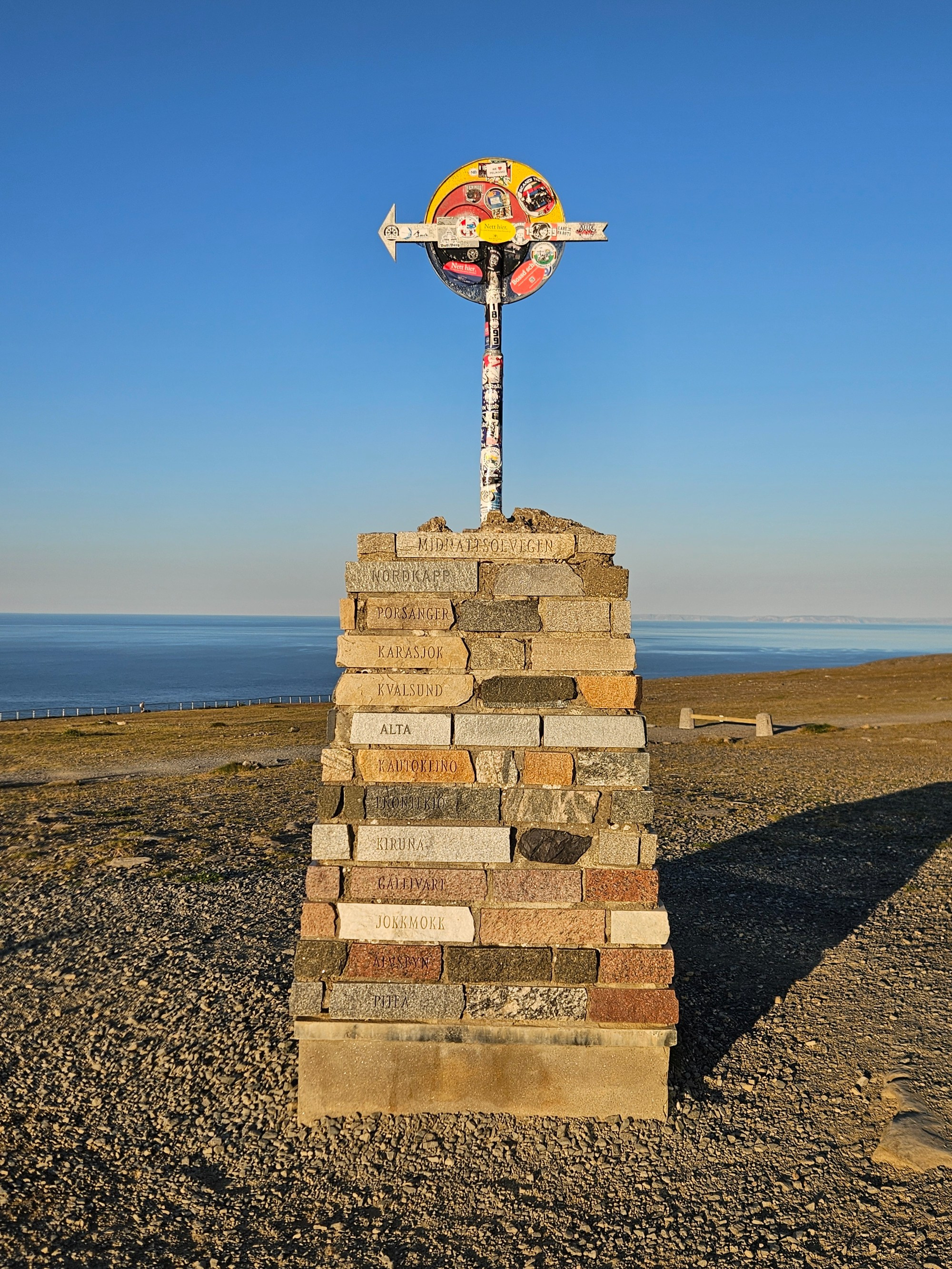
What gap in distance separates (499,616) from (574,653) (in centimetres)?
54

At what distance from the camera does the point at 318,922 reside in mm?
5371

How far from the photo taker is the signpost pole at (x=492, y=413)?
661 cm

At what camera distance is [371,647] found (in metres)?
5.39

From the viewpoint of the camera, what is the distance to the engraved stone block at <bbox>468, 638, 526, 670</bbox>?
17.7 ft

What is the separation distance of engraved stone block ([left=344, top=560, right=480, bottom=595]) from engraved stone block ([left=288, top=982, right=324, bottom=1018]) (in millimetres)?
2559

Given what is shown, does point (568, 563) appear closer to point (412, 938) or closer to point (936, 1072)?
point (412, 938)

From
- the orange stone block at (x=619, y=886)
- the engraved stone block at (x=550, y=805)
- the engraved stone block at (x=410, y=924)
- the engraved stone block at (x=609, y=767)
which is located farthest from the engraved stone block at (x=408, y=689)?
the orange stone block at (x=619, y=886)

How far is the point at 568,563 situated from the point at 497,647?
711mm

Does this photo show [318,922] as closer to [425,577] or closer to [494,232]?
[425,577]

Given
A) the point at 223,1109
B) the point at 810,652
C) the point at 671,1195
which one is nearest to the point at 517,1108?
the point at 671,1195

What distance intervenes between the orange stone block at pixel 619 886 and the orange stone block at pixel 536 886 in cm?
14

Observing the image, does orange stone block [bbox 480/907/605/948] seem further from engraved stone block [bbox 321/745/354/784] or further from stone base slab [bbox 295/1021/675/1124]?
engraved stone block [bbox 321/745/354/784]

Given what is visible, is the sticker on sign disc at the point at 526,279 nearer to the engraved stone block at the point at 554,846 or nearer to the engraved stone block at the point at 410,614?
the engraved stone block at the point at 410,614

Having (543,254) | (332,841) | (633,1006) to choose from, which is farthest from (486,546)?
(543,254)
